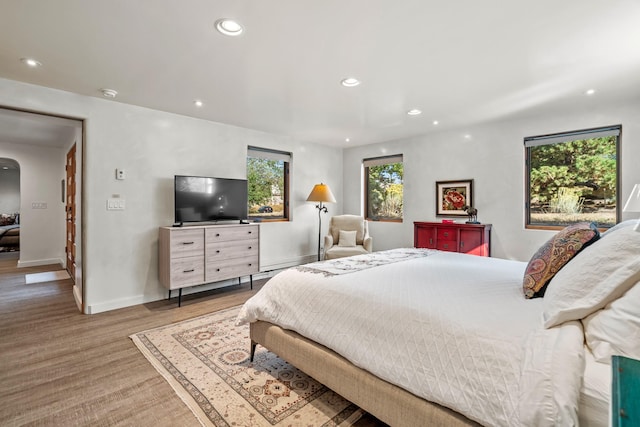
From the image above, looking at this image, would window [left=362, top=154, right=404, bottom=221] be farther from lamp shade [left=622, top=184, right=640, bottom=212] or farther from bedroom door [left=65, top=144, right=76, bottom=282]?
bedroom door [left=65, top=144, right=76, bottom=282]

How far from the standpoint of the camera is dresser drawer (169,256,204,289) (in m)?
3.44

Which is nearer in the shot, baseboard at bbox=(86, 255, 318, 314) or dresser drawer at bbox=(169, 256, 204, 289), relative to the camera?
baseboard at bbox=(86, 255, 318, 314)

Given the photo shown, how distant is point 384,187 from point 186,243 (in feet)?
11.6

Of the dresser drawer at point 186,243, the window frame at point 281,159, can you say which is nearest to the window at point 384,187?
the window frame at point 281,159

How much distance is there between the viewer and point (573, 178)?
3775mm

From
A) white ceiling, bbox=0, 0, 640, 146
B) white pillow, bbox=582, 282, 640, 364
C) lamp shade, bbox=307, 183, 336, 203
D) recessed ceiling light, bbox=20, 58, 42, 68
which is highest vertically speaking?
recessed ceiling light, bbox=20, 58, 42, 68

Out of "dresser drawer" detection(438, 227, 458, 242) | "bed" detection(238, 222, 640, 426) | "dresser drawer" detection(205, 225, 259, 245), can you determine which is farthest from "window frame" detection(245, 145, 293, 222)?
"bed" detection(238, 222, 640, 426)

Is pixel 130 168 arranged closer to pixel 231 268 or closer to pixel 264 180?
pixel 231 268

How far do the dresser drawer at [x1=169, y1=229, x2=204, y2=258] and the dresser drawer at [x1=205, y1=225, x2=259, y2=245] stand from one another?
0.11 metres

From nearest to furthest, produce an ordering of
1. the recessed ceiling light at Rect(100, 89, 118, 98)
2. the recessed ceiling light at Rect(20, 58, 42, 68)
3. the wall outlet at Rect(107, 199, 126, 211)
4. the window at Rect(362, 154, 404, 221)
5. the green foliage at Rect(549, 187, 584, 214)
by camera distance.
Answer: the recessed ceiling light at Rect(20, 58, 42, 68), the recessed ceiling light at Rect(100, 89, 118, 98), the wall outlet at Rect(107, 199, 126, 211), the green foliage at Rect(549, 187, 584, 214), the window at Rect(362, 154, 404, 221)

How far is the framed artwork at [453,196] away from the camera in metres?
4.43

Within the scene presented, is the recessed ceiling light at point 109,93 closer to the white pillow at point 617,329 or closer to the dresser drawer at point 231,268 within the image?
the dresser drawer at point 231,268

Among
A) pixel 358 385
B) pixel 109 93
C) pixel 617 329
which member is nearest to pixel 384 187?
pixel 109 93

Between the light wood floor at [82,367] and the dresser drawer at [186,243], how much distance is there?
0.61 meters
